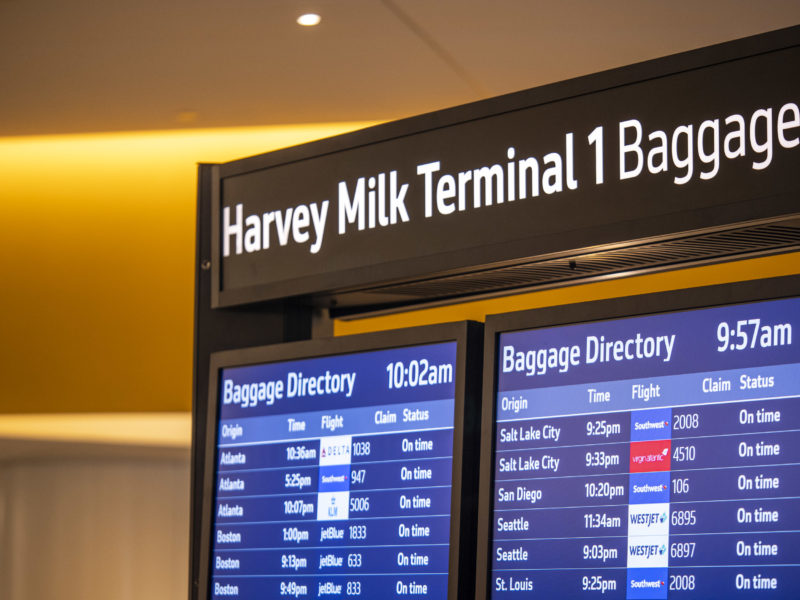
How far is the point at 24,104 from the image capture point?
4.07m

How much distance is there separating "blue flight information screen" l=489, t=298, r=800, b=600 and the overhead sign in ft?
0.58

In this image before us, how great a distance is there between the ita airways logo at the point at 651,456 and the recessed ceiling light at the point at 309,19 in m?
1.87

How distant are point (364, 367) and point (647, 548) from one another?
0.67 m

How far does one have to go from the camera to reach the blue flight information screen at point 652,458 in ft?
5.59

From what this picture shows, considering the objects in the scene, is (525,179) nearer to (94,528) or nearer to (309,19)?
(309,19)

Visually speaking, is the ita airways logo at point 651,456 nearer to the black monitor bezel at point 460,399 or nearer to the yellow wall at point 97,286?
the black monitor bezel at point 460,399

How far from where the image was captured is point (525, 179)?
6.80ft

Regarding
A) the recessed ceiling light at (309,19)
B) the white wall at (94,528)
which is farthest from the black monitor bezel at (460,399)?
the white wall at (94,528)

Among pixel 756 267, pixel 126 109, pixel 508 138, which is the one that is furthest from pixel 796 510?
pixel 126 109

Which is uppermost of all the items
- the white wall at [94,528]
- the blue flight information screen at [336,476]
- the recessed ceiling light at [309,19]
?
the recessed ceiling light at [309,19]

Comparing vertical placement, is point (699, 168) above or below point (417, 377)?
above

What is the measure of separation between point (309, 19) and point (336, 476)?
5.15 feet

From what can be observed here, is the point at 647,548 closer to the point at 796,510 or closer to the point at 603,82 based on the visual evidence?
the point at 796,510

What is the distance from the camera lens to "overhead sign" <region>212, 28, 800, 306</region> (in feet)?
5.92
